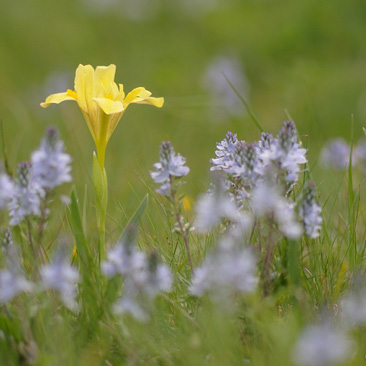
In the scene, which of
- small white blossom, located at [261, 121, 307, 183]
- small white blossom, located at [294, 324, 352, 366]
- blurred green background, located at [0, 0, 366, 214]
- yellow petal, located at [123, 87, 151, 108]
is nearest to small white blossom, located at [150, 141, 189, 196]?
small white blossom, located at [261, 121, 307, 183]

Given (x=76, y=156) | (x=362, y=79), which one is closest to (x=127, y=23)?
(x=362, y=79)

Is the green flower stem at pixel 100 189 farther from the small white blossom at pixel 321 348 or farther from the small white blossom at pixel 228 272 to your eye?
the small white blossom at pixel 321 348

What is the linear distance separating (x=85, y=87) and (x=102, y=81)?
0.20 ft

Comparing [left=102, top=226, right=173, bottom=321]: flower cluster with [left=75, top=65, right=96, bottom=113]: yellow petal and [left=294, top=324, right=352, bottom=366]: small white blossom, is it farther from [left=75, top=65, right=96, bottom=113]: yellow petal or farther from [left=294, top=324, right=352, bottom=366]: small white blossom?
[left=75, top=65, right=96, bottom=113]: yellow petal

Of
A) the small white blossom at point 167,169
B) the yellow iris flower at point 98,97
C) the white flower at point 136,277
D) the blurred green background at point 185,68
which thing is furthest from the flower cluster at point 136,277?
the blurred green background at point 185,68

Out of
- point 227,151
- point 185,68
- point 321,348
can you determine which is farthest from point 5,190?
point 185,68

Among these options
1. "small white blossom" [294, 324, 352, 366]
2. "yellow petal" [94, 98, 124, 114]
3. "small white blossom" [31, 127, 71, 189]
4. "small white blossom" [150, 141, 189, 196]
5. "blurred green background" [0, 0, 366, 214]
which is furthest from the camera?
"blurred green background" [0, 0, 366, 214]

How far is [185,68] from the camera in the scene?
768 centimetres

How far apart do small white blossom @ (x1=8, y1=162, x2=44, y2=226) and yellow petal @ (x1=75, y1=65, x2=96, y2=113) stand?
36cm

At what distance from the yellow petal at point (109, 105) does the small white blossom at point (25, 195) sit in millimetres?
283

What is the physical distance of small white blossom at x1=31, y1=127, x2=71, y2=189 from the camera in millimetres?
1394

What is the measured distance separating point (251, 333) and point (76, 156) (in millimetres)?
2649

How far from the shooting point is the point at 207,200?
1528 mm

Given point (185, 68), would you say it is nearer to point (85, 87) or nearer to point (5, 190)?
point (85, 87)
